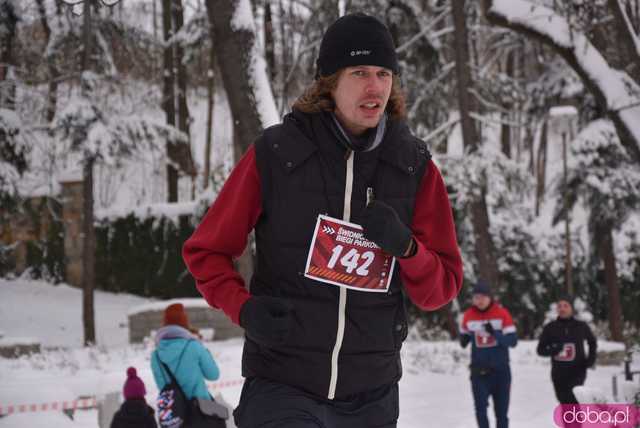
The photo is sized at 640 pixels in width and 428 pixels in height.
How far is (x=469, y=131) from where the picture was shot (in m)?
18.7

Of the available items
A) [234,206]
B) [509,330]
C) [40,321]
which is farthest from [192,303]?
[234,206]

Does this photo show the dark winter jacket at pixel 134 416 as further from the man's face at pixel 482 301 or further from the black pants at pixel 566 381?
the black pants at pixel 566 381

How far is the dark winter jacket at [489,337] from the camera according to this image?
8750 mm

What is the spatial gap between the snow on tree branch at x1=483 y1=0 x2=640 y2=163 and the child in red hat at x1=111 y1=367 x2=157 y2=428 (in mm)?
5155

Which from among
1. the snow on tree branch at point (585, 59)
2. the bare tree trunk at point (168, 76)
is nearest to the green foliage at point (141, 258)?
the bare tree trunk at point (168, 76)

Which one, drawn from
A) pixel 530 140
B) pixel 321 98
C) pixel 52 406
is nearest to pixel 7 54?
pixel 52 406

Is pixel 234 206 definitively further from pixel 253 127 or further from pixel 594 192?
pixel 594 192

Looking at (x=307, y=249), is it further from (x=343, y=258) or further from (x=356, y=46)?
(x=356, y=46)

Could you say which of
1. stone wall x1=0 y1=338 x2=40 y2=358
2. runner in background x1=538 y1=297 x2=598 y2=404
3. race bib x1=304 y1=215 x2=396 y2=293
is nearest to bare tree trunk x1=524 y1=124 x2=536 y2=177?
stone wall x1=0 y1=338 x2=40 y2=358

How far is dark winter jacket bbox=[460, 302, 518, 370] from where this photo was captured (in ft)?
28.7

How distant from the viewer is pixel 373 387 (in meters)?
2.90

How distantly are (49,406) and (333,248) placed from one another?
606 centimetres

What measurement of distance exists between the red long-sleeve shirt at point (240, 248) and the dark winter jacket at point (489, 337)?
593 centimetres

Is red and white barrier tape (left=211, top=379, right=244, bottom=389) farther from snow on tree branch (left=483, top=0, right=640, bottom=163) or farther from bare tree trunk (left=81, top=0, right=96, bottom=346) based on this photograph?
bare tree trunk (left=81, top=0, right=96, bottom=346)
